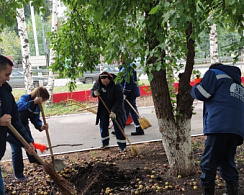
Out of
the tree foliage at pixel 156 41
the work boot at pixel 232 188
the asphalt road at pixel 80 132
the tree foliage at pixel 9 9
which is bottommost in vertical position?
the asphalt road at pixel 80 132

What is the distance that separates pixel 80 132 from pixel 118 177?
3.83 m

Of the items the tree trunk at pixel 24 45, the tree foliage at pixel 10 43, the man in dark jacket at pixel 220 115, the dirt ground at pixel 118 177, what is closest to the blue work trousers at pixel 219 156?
the man in dark jacket at pixel 220 115

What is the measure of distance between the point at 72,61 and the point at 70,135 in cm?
337

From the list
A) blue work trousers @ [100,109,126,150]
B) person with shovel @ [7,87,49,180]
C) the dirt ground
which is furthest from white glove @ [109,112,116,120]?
person with shovel @ [7,87,49,180]

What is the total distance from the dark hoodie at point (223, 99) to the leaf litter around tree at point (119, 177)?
107cm

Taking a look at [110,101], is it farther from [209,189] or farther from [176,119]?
[209,189]

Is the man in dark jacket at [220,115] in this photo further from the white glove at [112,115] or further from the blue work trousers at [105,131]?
the blue work trousers at [105,131]

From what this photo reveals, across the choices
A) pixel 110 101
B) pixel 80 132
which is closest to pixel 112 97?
pixel 110 101

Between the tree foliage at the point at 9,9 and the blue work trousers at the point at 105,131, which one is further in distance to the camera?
the blue work trousers at the point at 105,131

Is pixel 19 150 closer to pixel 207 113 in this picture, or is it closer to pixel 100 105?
pixel 100 105

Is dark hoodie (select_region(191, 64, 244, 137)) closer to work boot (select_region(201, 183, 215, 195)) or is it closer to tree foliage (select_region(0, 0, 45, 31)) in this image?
work boot (select_region(201, 183, 215, 195))

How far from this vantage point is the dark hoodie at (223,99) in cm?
312

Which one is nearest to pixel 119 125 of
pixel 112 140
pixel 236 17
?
pixel 112 140

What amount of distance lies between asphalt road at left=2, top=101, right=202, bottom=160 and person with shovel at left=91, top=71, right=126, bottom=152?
2.22 feet
